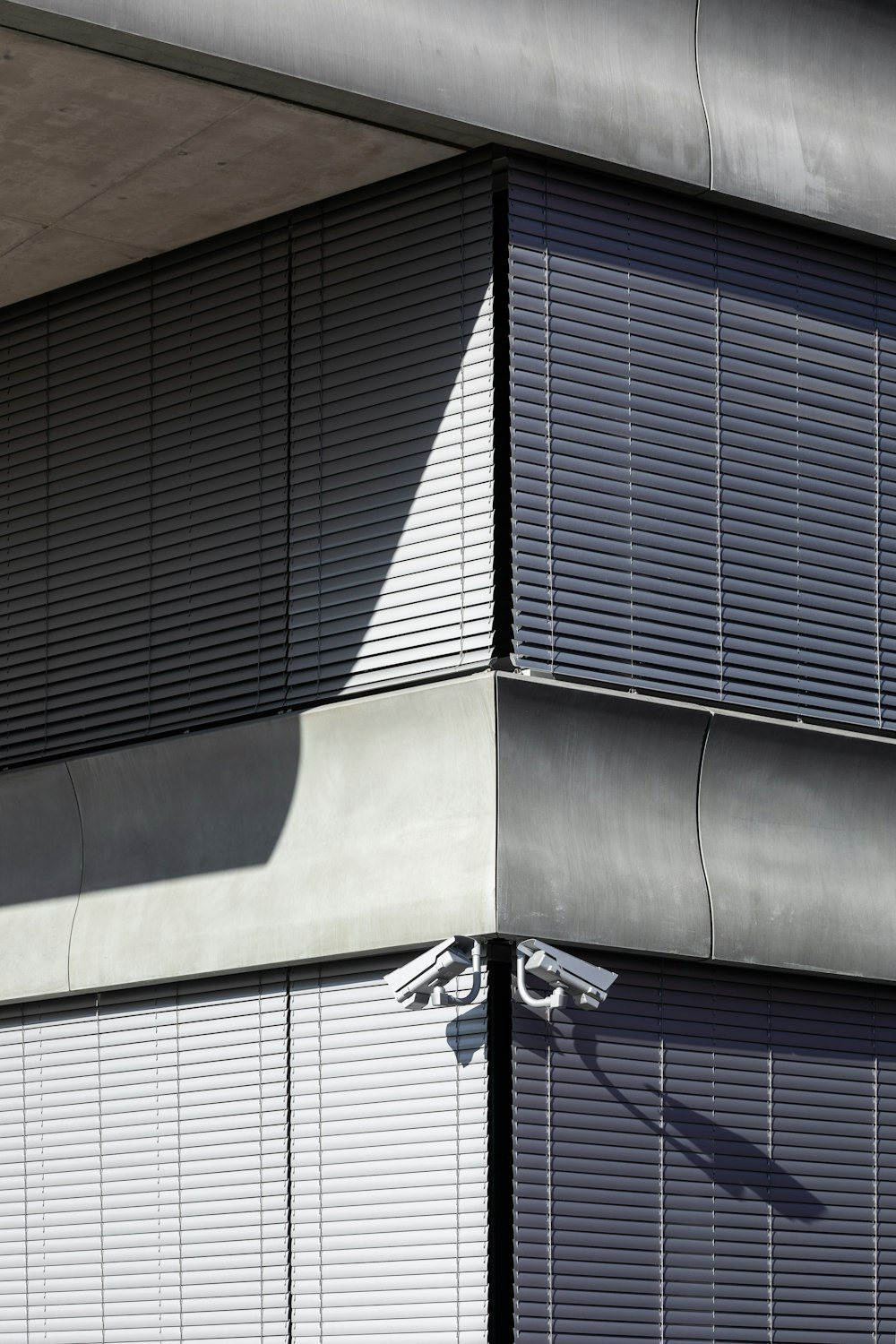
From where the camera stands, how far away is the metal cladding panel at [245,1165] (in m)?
10.8

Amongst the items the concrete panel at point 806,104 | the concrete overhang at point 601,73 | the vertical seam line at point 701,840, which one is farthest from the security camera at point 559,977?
the concrete panel at point 806,104

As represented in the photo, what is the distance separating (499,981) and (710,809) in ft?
5.23

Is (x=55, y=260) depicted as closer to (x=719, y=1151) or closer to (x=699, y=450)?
(x=699, y=450)

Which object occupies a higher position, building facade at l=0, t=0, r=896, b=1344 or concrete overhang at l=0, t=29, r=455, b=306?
concrete overhang at l=0, t=29, r=455, b=306

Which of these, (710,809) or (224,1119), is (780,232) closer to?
(710,809)

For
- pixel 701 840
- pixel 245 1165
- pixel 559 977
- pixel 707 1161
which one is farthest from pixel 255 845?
pixel 707 1161

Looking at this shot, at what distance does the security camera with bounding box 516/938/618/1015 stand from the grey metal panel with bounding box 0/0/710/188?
13.6ft

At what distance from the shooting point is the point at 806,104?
494 inches

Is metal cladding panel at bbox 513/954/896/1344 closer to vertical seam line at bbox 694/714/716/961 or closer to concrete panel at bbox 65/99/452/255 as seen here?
vertical seam line at bbox 694/714/716/961

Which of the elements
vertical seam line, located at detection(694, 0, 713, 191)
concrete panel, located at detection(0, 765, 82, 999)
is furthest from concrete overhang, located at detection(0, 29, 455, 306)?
concrete panel, located at detection(0, 765, 82, 999)

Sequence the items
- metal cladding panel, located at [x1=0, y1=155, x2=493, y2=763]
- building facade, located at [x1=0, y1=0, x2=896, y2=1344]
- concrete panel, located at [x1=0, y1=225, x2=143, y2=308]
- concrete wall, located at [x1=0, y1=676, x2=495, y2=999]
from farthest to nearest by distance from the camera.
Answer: concrete panel, located at [x1=0, y1=225, x2=143, y2=308], metal cladding panel, located at [x1=0, y1=155, x2=493, y2=763], concrete wall, located at [x1=0, y1=676, x2=495, y2=999], building facade, located at [x1=0, y1=0, x2=896, y2=1344]

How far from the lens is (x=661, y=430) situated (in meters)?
11.8

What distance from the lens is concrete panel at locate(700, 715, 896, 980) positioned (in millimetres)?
11578

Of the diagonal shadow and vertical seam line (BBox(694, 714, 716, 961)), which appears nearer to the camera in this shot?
the diagonal shadow
